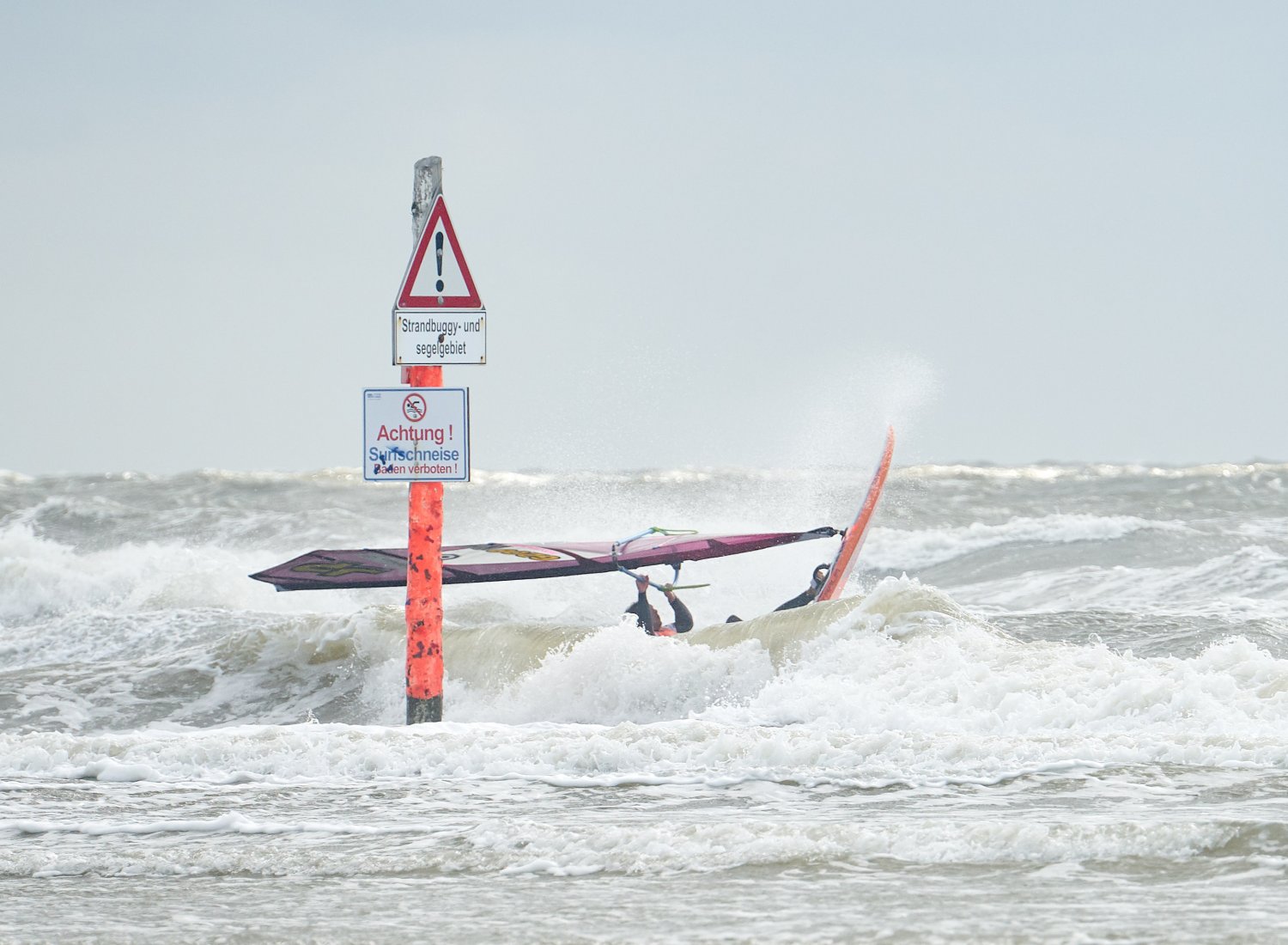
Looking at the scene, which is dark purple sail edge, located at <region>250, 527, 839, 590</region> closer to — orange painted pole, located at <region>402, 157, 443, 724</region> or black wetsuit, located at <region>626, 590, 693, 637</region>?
black wetsuit, located at <region>626, 590, 693, 637</region>

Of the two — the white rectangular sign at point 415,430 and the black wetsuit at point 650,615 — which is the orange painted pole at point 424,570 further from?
the black wetsuit at point 650,615

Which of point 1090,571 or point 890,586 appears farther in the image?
point 1090,571

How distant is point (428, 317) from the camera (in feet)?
22.9

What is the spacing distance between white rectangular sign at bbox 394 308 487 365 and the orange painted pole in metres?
0.12

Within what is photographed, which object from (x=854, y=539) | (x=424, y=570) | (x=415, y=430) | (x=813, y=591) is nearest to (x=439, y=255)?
(x=415, y=430)

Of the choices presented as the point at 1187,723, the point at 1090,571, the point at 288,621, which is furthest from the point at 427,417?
the point at 1090,571

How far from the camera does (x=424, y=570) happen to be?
7.04 meters

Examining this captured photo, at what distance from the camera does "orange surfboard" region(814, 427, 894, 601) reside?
11352 mm

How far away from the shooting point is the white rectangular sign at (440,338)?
695 centimetres

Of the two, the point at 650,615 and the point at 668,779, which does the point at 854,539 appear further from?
the point at 668,779

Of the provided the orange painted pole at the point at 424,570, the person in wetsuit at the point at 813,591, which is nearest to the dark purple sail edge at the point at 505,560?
the person in wetsuit at the point at 813,591

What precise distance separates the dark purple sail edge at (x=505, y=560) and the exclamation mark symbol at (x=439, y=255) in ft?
13.2

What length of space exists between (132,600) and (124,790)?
39.1ft

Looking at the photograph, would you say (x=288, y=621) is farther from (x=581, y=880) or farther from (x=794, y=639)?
(x=581, y=880)
